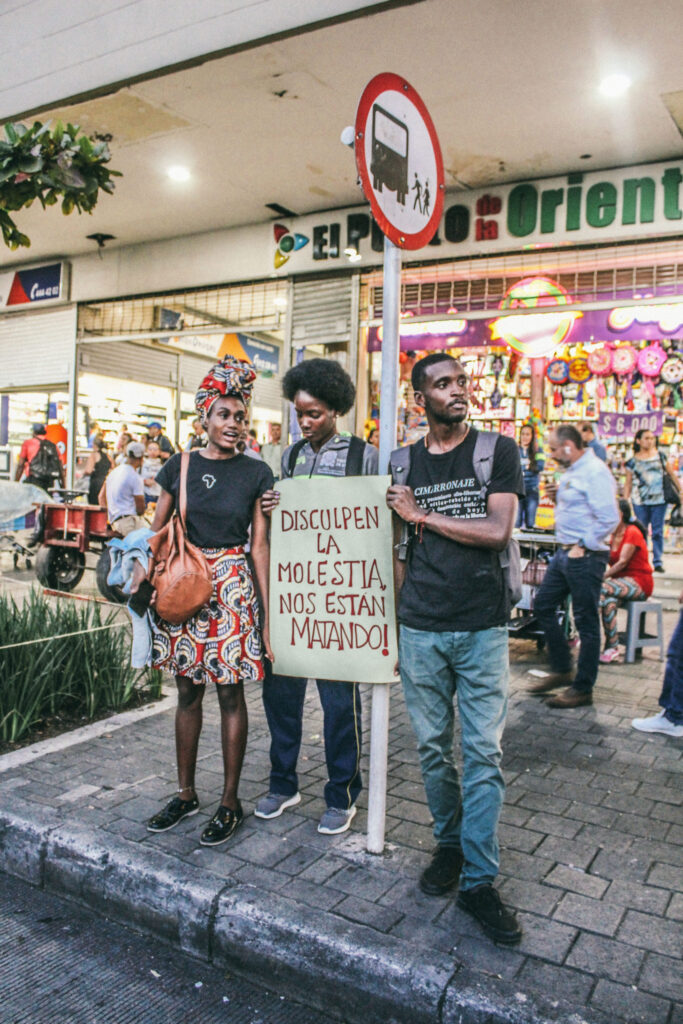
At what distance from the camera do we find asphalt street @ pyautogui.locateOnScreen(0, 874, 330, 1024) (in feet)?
8.07

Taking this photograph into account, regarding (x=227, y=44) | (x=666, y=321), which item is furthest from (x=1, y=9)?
(x=666, y=321)

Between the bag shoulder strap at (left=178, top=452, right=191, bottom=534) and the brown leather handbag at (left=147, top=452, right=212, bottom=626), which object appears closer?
the brown leather handbag at (left=147, top=452, right=212, bottom=626)

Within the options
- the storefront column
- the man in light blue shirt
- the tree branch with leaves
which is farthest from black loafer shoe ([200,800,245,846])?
the storefront column

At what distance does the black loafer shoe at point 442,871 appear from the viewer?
288 cm

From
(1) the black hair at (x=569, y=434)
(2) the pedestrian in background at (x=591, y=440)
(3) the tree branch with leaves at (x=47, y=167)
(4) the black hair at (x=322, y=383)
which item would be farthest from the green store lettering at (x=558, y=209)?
(4) the black hair at (x=322, y=383)

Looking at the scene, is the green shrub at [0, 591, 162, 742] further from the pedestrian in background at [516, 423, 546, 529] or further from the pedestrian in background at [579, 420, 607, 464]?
the pedestrian in background at [516, 423, 546, 529]

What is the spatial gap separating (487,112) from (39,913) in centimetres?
761

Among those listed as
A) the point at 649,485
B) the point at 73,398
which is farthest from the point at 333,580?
the point at 73,398

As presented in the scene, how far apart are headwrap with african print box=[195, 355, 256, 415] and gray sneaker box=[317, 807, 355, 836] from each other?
71.8 inches

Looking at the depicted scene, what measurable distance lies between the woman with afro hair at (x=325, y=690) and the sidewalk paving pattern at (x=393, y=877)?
0.14m

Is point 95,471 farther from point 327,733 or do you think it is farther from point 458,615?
point 458,615

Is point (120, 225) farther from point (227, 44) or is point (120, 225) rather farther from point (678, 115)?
point (678, 115)

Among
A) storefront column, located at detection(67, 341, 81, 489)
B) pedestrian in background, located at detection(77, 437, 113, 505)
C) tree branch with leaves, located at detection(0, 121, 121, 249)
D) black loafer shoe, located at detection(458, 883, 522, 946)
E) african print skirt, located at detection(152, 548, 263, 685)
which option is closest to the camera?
black loafer shoe, located at detection(458, 883, 522, 946)

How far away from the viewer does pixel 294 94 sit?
7.46 metres
